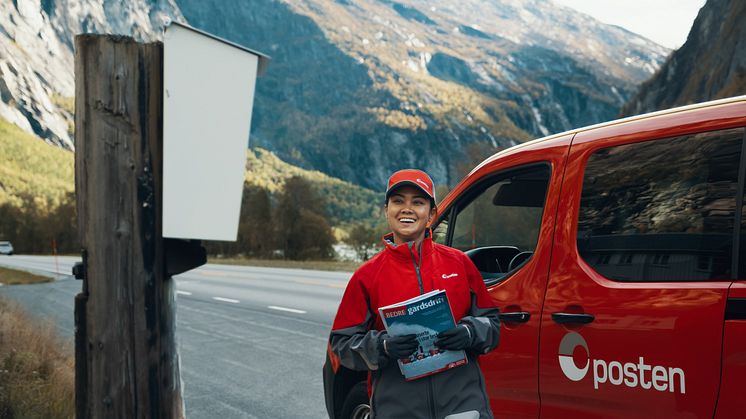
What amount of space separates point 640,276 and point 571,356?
45 centimetres

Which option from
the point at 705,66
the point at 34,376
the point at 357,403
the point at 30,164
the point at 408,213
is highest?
the point at 30,164

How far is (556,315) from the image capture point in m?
3.04

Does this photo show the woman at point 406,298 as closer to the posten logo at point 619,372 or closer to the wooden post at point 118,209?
the posten logo at point 619,372

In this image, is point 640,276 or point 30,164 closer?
point 640,276

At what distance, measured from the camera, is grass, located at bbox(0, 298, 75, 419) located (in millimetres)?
4824

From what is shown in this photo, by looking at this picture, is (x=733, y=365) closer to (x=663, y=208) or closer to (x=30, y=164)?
(x=663, y=208)

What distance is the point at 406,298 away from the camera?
7.89 ft

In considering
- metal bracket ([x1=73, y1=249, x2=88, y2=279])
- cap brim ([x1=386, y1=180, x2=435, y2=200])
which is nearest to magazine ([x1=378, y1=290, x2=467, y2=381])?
cap brim ([x1=386, y1=180, x2=435, y2=200])

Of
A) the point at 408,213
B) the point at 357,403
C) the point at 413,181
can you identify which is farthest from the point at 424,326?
the point at 357,403

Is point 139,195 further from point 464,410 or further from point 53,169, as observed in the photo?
point 53,169

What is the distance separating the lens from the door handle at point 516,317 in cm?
321

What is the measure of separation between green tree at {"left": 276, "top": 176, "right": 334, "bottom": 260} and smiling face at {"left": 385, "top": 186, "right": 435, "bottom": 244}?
45.3 m

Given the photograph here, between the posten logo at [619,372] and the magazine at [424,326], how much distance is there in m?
0.74

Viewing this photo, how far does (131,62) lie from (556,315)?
2.08 m
